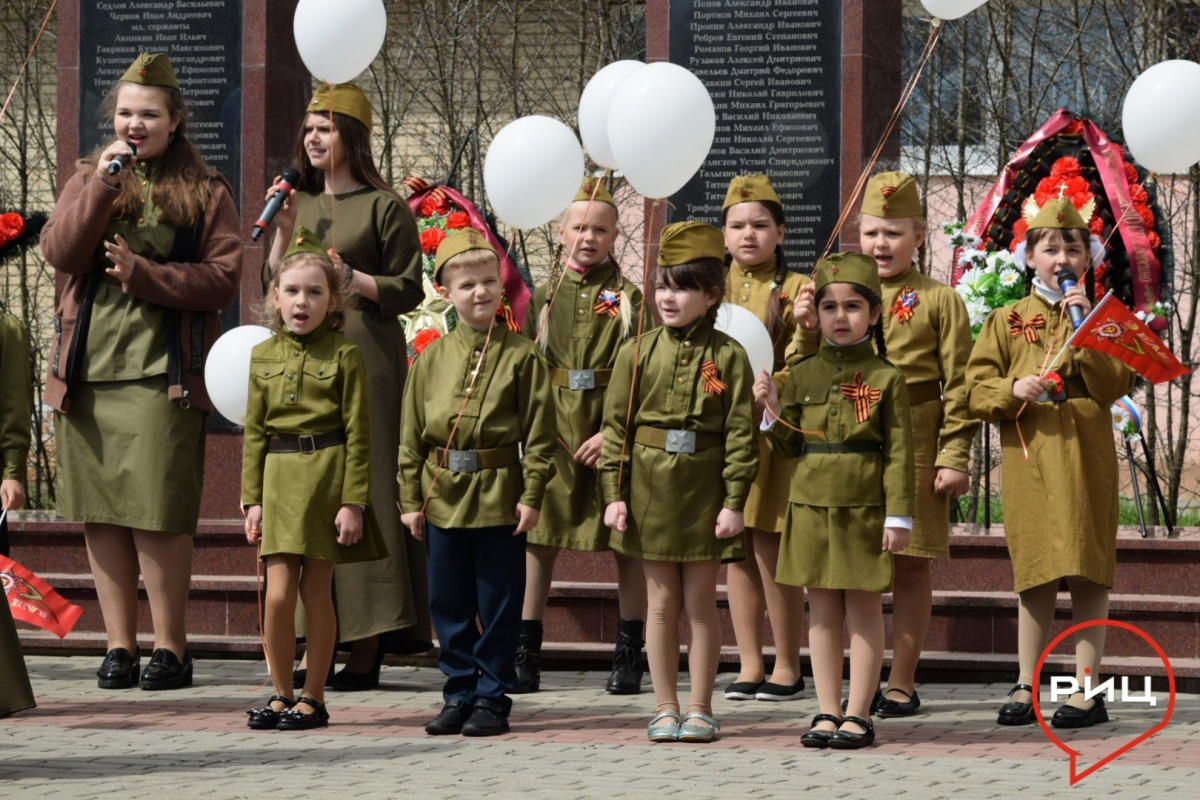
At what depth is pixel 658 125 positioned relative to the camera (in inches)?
260

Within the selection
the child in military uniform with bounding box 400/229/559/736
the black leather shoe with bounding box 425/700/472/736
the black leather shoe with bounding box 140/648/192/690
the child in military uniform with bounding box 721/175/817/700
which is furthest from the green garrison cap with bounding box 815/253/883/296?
the black leather shoe with bounding box 140/648/192/690

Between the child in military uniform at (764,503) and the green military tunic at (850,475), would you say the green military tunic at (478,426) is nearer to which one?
the green military tunic at (850,475)

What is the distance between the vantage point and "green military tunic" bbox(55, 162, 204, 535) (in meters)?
7.41

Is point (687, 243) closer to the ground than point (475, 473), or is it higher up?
higher up

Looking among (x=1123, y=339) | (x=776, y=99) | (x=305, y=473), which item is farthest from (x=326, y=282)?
(x=776, y=99)

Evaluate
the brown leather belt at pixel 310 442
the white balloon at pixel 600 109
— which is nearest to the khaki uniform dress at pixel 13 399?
the brown leather belt at pixel 310 442

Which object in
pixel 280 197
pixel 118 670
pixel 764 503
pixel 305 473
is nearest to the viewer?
pixel 305 473

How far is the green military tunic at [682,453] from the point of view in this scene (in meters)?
6.27

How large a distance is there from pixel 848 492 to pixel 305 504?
1804mm

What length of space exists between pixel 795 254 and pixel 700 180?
0.60 m

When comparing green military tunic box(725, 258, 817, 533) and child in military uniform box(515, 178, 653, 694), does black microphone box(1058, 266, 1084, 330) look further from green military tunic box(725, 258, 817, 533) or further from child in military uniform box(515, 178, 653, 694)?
child in military uniform box(515, 178, 653, 694)

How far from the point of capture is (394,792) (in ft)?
17.4

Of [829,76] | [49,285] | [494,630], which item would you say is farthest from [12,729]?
[49,285]

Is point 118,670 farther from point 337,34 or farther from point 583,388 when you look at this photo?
point 337,34
